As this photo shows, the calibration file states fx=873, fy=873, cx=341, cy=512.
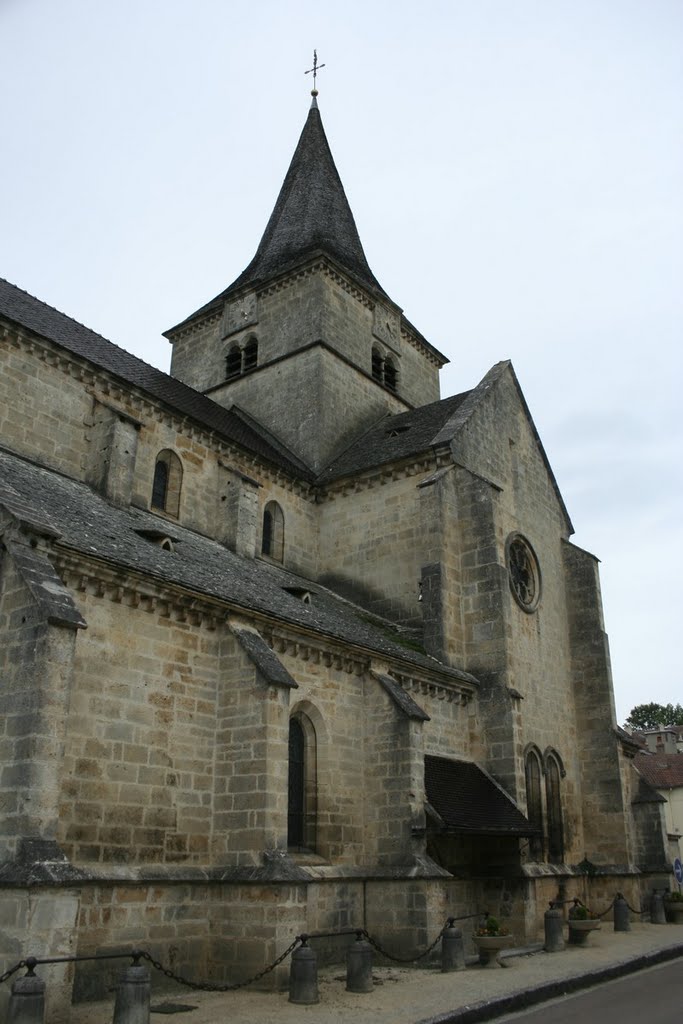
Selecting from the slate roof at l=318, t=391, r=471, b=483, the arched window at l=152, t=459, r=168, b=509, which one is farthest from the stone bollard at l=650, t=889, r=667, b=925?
the arched window at l=152, t=459, r=168, b=509

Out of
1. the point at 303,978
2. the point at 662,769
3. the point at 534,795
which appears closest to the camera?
the point at 303,978

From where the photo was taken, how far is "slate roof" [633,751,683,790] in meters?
49.0

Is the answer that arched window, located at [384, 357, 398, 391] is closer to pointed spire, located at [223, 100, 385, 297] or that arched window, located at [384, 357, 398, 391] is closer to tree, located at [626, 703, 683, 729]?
pointed spire, located at [223, 100, 385, 297]

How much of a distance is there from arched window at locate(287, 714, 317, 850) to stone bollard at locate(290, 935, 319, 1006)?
3624 mm

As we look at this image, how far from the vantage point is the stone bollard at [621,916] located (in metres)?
20.6

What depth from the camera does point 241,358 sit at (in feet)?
98.8

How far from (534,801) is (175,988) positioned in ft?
37.0

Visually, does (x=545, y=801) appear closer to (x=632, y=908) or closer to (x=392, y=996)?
(x=632, y=908)

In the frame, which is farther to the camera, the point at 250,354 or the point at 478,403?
the point at 250,354

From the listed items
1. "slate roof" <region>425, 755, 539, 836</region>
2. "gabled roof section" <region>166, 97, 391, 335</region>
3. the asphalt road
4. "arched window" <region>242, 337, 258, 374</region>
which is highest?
"gabled roof section" <region>166, 97, 391, 335</region>

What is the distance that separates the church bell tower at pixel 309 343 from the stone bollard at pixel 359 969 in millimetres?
15468

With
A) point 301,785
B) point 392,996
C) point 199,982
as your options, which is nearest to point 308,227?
point 301,785

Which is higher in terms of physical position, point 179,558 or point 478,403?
point 478,403

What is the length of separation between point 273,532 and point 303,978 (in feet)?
43.4
